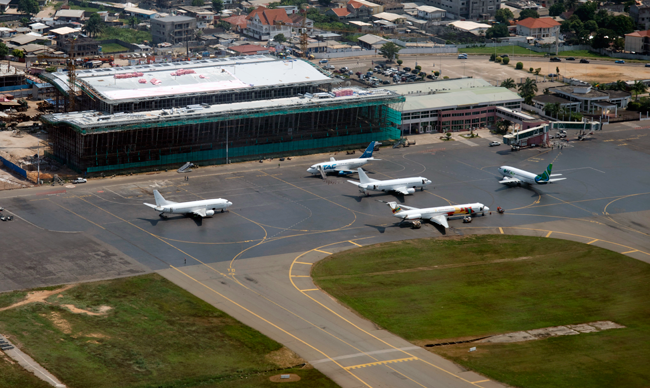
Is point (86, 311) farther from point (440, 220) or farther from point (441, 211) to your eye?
point (441, 211)

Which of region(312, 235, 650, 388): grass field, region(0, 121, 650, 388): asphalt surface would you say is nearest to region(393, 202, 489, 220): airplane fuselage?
region(0, 121, 650, 388): asphalt surface

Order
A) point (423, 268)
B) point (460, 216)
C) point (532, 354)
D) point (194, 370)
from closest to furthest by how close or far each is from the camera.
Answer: point (194, 370) → point (532, 354) → point (423, 268) → point (460, 216)

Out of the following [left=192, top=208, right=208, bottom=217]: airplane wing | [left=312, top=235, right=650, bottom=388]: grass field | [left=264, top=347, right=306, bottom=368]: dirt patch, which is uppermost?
[left=192, top=208, right=208, bottom=217]: airplane wing

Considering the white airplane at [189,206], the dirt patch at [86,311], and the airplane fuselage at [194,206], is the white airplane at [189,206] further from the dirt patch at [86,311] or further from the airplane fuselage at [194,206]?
the dirt patch at [86,311]

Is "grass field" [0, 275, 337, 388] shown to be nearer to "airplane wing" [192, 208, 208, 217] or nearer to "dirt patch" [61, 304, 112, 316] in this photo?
"dirt patch" [61, 304, 112, 316]

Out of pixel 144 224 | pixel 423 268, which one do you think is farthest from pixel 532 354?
pixel 144 224

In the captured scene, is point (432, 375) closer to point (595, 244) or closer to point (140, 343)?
point (140, 343)
